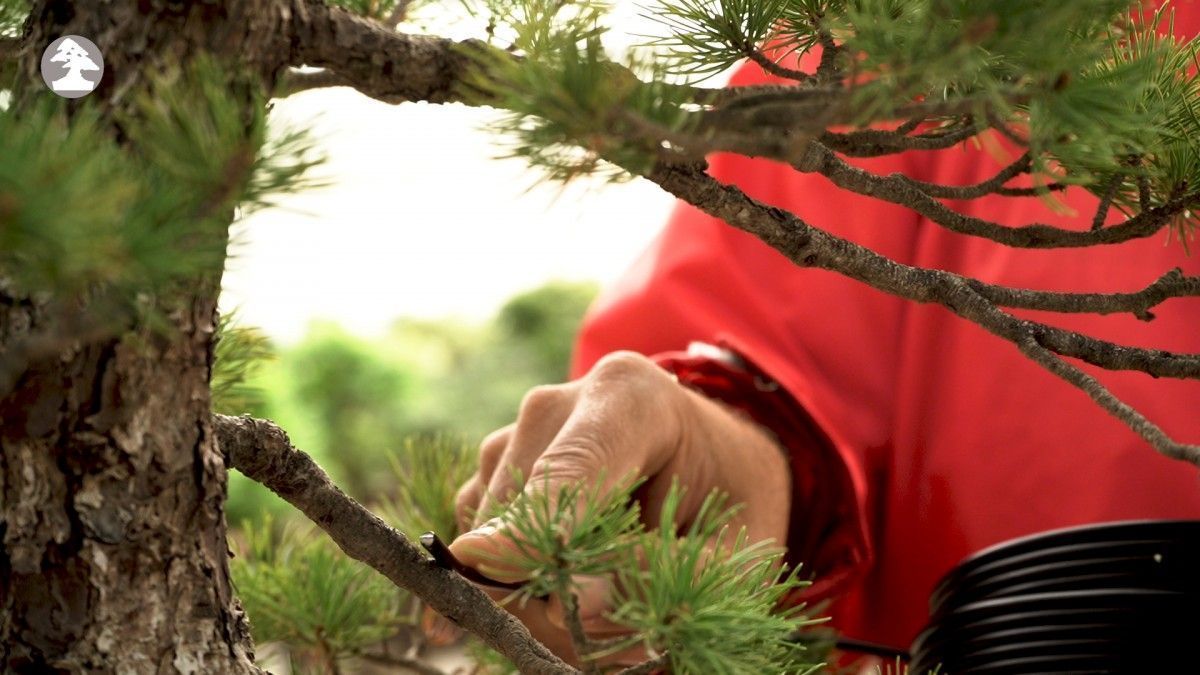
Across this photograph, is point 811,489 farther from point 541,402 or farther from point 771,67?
point 771,67

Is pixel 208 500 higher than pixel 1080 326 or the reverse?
the reverse

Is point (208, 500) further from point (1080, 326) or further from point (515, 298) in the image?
point (515, 298)

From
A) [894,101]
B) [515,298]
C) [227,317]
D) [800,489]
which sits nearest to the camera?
[894,101]

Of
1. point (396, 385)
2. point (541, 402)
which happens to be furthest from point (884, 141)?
point (396, 385)

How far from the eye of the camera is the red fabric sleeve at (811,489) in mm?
588

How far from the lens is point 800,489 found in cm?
58

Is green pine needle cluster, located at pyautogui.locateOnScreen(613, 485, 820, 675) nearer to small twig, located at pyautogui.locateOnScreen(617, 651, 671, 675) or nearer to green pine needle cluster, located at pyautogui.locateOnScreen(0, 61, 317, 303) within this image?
small twig, located at pyautogui.locateOnScreen(617, 651, 671, 675)

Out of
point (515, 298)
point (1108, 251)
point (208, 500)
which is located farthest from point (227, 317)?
point (515, 298)

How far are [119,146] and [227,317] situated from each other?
0.16 meters

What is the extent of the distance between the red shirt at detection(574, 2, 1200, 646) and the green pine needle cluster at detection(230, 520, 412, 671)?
0.22m

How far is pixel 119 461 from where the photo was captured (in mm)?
240

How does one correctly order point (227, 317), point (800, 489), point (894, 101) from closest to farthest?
point (894, 101) < point (227, 317) < point (800, 489)

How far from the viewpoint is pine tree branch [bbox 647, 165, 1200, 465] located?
0.87 ft

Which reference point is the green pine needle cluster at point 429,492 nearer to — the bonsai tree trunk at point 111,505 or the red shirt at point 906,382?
the red shirt at point 906,382
